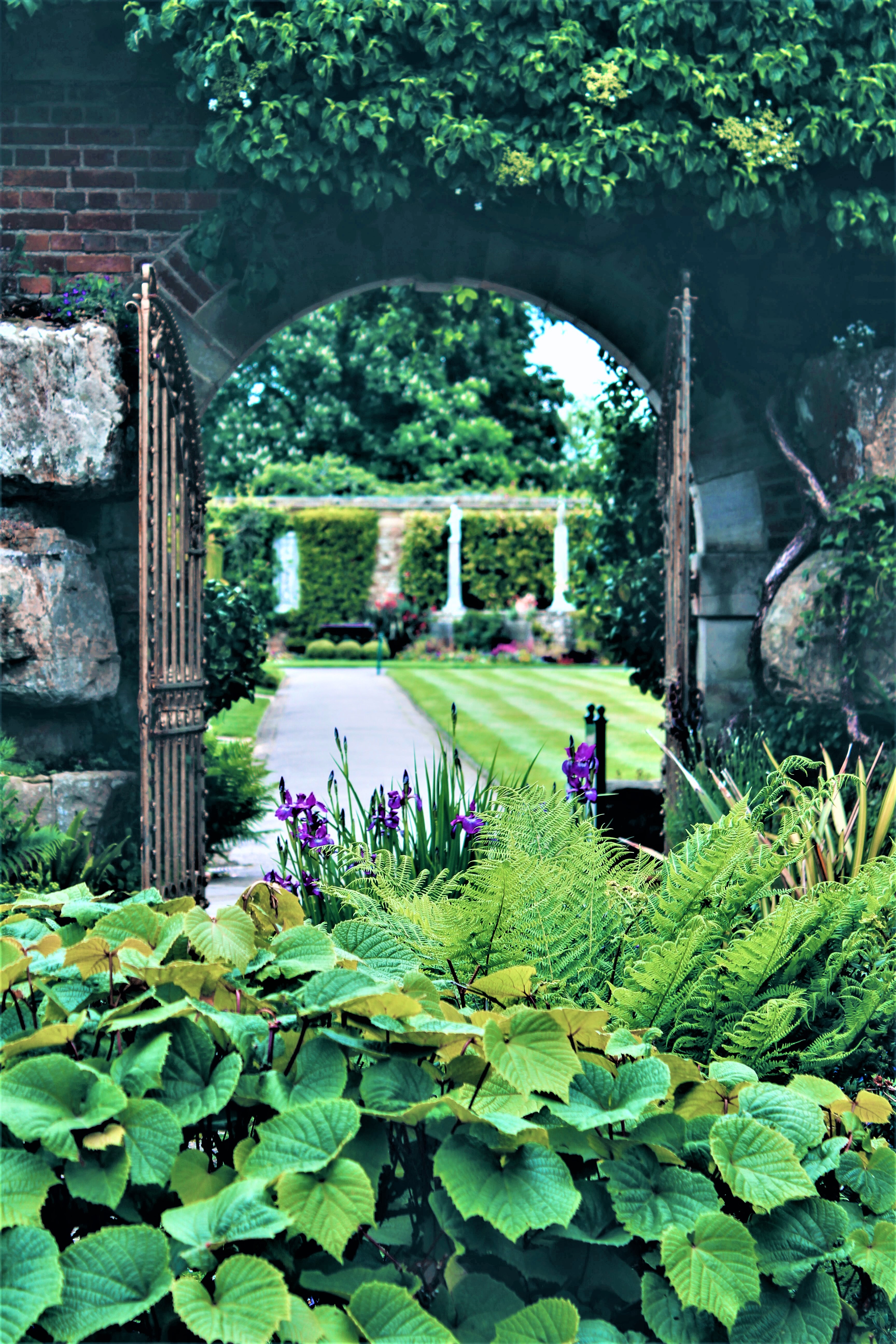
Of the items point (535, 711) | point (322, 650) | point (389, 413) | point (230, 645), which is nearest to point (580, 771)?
point (230, 645)

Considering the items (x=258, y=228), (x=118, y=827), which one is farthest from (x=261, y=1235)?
(x=258, y=228)

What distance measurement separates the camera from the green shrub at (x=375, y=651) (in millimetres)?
20328

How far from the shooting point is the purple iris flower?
2.79 metres

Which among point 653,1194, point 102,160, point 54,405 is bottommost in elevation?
point 653,1194

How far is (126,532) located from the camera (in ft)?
15.4

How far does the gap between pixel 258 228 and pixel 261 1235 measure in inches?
174

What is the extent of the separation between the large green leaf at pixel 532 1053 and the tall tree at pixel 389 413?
24.1 m

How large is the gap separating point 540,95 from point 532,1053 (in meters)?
4.30

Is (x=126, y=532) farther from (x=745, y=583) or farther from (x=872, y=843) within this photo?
(x=872, y=843)

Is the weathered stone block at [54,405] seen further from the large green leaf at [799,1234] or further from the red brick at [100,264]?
the large green leaf at [799,1234]

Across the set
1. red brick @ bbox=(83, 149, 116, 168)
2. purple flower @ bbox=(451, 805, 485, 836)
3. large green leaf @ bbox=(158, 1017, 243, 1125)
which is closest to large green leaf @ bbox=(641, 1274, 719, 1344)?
large green leaf @ bbox=(158, 1017, 243, 1125)

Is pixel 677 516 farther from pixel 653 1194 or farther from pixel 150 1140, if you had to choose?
pixel 150 1140

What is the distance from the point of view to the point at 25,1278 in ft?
2.99

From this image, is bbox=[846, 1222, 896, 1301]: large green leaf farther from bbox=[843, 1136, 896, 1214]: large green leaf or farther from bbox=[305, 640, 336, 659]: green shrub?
bbox=[305, 640, 336, 659]: green shrub
